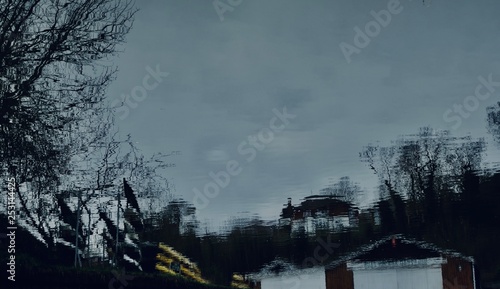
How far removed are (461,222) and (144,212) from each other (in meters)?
14.4

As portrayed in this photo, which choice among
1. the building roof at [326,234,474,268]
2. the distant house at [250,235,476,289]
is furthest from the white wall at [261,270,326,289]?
the building roof at [326,234,474,268]

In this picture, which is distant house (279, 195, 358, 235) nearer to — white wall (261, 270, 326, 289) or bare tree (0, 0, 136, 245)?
white wall (261, 270, 326, 289)

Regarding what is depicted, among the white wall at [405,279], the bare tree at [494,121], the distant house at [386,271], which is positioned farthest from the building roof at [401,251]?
the bare tree at [494,121]

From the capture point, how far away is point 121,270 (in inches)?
344

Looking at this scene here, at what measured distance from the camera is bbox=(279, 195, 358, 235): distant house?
26516 millimetres

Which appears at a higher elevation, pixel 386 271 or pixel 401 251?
pixel 401 251

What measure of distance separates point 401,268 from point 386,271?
3.02 ft

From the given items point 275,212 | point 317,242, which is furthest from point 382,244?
point 275,212

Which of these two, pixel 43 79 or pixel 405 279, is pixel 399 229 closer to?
pixel 405 279

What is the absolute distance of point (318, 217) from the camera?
26.9 meters

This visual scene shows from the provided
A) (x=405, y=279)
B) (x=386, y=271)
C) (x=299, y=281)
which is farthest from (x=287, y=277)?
(x=405, y=279)

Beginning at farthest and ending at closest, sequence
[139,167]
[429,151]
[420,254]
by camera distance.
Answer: [429,151], [420,254], [139,167]

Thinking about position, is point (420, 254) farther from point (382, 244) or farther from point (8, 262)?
point (8, 262)

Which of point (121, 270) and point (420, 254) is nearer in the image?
point (121, 270)
